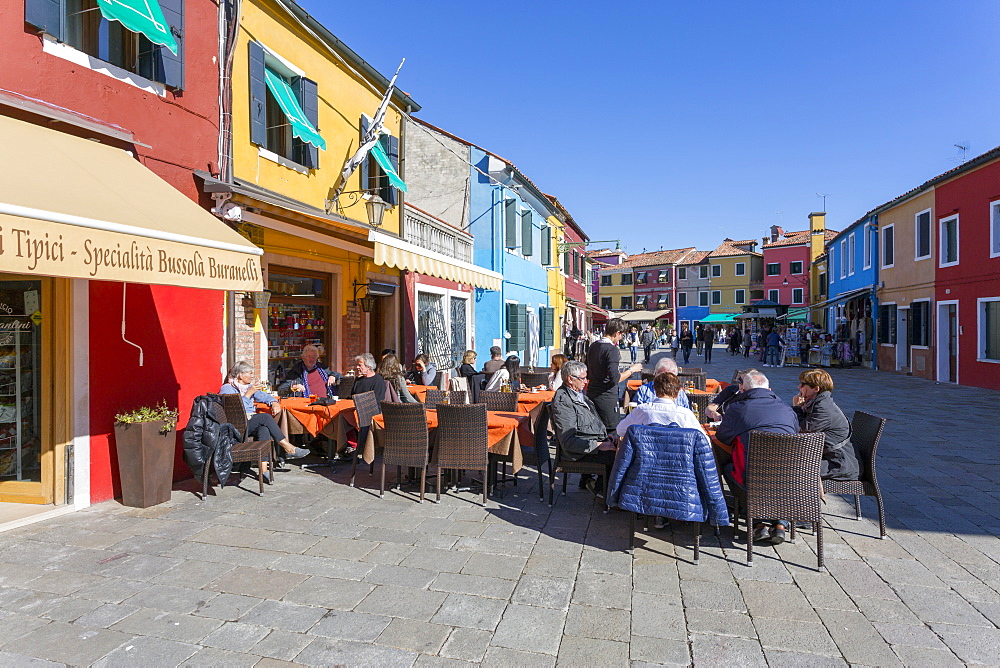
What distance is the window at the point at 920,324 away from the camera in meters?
17.3

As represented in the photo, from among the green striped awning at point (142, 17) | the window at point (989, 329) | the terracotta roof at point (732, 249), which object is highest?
the terracotta roof at point (732, 249)

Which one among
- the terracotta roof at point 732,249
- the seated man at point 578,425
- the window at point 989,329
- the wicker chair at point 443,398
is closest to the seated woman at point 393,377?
the wicker chair at point 443,398

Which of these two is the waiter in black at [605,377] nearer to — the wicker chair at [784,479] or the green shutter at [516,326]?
the wicker chair at [784,479]

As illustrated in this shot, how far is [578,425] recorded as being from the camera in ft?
16.7

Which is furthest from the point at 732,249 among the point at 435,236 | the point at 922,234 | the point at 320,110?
the point at 320,110

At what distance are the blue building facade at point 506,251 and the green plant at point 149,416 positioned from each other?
35.9 feet

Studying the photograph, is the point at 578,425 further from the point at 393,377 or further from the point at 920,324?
the point at 920,324

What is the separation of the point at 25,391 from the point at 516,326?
13.4 m

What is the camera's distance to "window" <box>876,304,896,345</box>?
777 inches

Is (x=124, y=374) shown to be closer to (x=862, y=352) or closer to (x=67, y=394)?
(x=67, y=394)

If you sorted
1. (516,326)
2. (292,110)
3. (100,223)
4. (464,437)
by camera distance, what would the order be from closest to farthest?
(100,223), (464,437), (292,110), (516,326)

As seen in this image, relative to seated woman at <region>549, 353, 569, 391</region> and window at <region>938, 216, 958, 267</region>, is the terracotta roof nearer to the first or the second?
window at <region>938, 216, 958, 267</region>

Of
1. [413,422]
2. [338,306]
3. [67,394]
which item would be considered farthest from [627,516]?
[338,306]

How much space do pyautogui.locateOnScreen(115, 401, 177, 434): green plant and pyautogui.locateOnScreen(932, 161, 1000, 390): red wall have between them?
16776 millimetres
